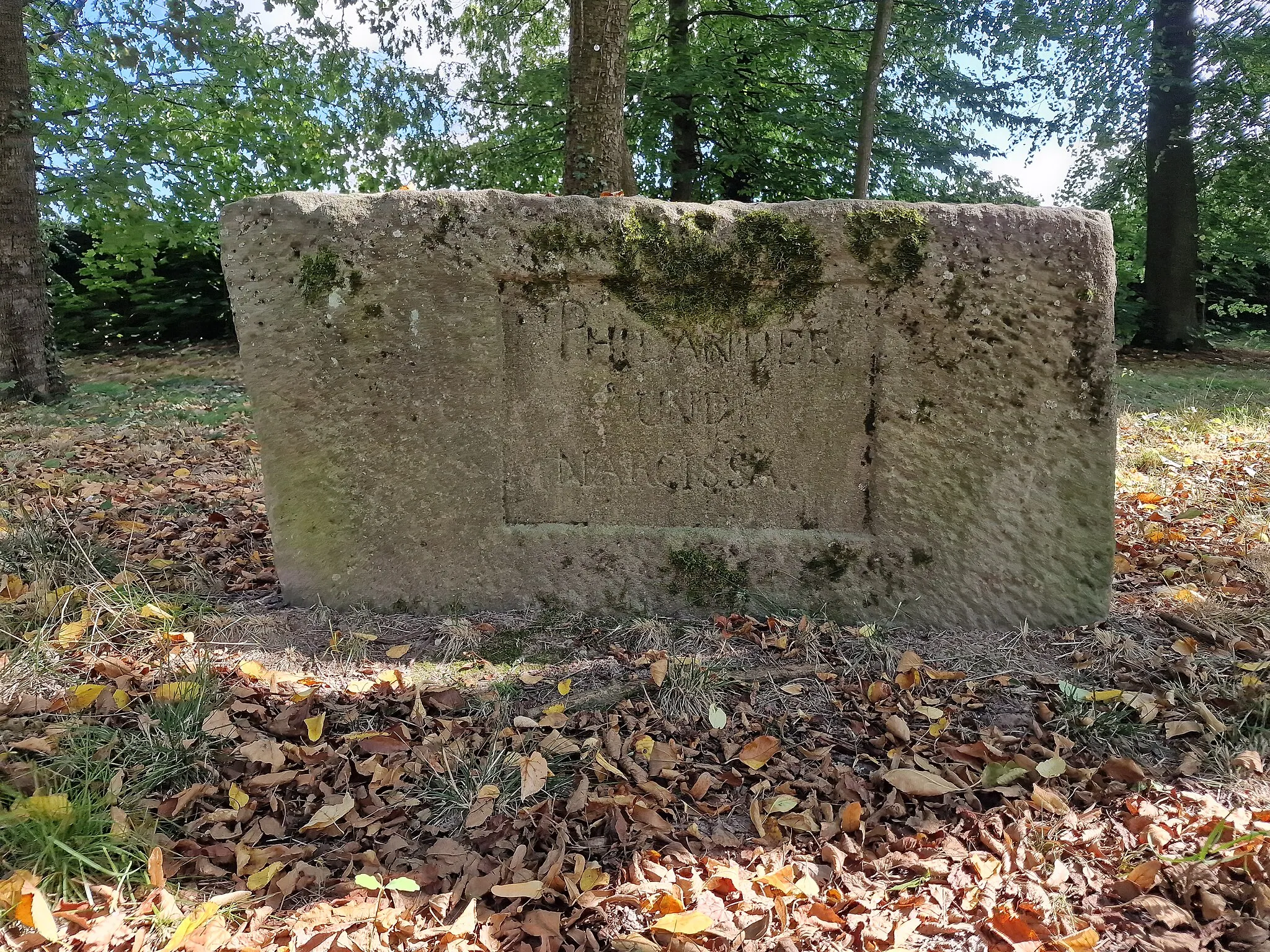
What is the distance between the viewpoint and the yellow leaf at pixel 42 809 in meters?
1.62

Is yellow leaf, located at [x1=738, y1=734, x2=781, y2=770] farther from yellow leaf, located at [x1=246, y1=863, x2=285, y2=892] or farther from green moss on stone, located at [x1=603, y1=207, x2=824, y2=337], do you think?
green moss on stone, located at [x1=603, y1=207, x2=824, y2=337]

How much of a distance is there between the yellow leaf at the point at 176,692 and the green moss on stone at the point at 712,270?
1.81 meters

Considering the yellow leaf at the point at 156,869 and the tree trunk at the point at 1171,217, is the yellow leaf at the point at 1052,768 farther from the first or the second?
the tree trunk at the point at 1171,217

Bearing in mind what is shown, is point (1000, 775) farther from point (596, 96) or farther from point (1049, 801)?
point (596, 96)

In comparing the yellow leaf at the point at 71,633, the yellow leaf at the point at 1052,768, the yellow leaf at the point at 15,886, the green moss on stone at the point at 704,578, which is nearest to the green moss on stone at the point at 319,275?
the yellow leaf at the point at 71,633

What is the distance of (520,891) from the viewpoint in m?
1.59

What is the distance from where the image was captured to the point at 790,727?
86.9 inches

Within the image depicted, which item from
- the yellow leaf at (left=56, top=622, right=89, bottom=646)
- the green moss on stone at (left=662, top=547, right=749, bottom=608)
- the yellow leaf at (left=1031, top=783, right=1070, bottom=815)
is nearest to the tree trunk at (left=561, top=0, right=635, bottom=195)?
the green moss on stone at (left=662, top=547, right=749, bottom=608)

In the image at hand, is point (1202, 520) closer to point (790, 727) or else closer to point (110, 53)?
point (790, 727)

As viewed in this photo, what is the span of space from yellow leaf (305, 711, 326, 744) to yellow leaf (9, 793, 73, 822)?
54 centimetres

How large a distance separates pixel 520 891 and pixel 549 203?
6.92ft

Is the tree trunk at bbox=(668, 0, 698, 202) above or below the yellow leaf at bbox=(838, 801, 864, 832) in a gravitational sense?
above

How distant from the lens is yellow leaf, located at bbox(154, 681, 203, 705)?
2100 millimetres

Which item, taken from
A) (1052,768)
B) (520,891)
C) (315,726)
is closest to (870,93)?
(1052,768)
